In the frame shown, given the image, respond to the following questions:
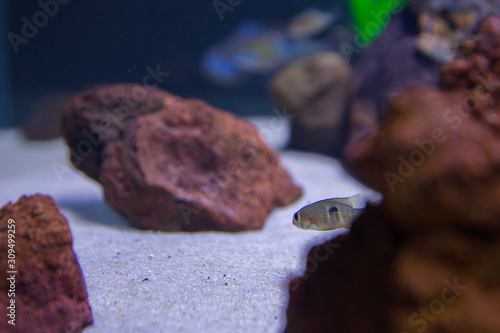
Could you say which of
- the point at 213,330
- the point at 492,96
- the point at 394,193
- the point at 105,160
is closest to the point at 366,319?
the point at 394,193

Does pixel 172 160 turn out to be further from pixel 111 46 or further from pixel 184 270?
pixel 111 46

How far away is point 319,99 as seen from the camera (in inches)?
289

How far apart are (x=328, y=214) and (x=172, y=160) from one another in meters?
2.33

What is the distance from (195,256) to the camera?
3.25 metres

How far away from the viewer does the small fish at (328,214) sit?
2.65m

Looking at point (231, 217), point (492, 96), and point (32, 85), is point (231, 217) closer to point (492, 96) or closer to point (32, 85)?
point (492, 96)

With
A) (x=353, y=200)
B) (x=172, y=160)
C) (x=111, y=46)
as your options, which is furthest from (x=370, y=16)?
(x=111, y=46)

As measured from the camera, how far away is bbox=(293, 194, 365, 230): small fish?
104 inches

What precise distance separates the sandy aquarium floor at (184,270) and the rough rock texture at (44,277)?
171 millimetres

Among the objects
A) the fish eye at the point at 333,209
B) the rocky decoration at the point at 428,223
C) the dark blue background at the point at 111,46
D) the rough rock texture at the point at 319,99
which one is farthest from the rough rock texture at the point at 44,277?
the dark blue background at the point at 111,46

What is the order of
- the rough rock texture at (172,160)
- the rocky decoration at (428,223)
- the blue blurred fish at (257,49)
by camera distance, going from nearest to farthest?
the rocky decoration at (428,223) < the rough rock texture at (172,160) < the blue blurred fish at (257,49)

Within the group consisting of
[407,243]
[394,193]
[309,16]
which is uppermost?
[394,193]

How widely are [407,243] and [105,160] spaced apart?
3.65 m

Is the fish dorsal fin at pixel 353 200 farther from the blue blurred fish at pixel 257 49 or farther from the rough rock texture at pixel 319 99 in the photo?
the blue blurred fish at pixel 257 49
